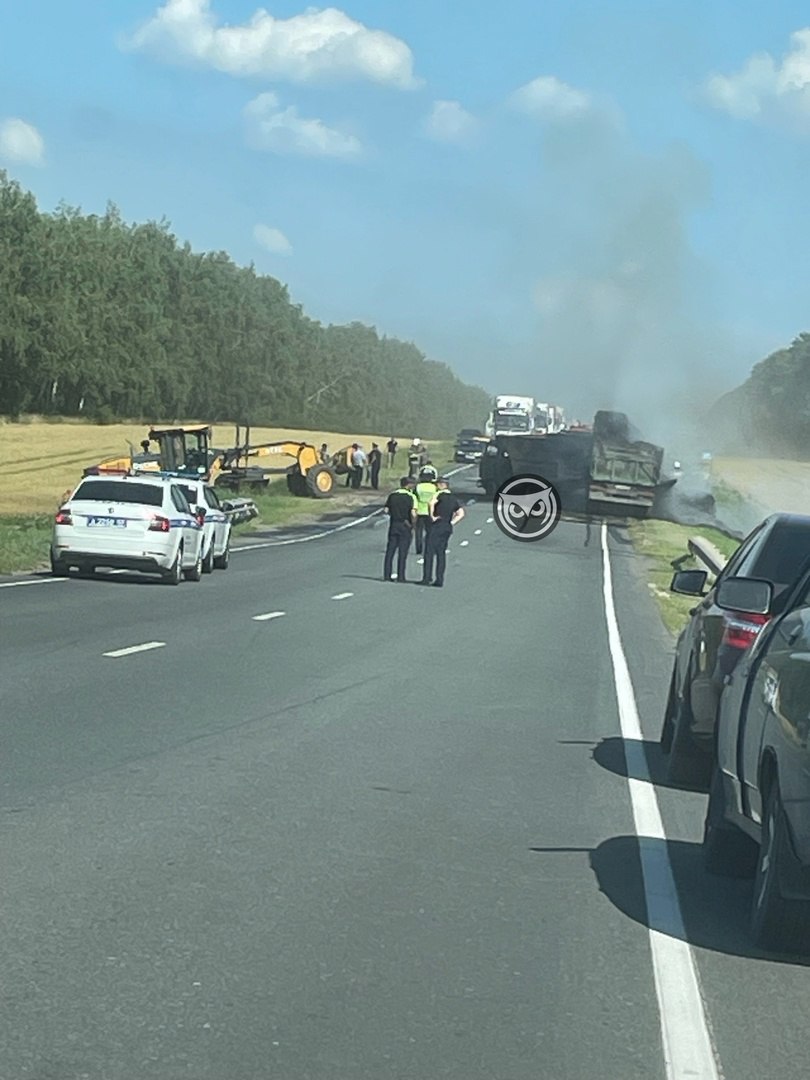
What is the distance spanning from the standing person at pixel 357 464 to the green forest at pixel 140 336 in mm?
39364

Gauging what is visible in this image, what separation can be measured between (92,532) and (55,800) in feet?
62.5

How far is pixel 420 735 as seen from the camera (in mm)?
13328

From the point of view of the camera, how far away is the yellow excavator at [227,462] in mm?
51406

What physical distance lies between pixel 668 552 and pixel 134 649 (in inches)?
1321

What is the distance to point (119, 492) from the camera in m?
29.1

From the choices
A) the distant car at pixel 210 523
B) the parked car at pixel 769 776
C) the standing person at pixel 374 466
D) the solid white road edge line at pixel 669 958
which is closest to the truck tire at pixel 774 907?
the parked car at pixel 769 776

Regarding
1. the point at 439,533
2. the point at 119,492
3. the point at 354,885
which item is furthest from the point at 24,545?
the point at 354,885

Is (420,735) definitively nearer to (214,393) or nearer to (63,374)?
(63,374)

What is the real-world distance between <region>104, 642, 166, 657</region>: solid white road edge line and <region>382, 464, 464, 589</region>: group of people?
1276 centimetres

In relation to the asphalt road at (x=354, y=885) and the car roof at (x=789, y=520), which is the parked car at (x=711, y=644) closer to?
the car roof at (x=789, y=520)

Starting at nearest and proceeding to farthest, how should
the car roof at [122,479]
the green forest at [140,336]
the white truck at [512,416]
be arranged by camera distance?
the car roof at [122,479] < the white truck at [512,416] < the green forest at [140,336]

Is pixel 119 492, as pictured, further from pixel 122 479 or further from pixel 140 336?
pixel 140 336

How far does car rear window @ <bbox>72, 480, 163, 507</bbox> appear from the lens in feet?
95.1

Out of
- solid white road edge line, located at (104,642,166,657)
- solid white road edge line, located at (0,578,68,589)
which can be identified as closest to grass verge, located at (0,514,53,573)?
solid white road edge line, located at (0,578,68,589)
